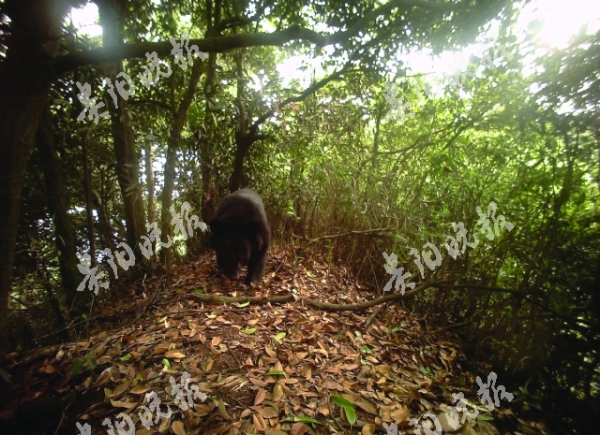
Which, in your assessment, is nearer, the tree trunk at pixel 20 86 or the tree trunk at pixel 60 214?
the tree trunk at pixel 20 86

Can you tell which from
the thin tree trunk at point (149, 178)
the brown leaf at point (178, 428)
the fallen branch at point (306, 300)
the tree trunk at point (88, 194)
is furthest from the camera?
the thin tree trunk at point (149, 178)

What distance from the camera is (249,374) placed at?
225 centimetres

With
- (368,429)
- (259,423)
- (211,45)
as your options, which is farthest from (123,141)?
(368,429)

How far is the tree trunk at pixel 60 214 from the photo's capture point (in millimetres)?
3049

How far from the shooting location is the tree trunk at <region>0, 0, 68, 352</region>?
78.1 inches

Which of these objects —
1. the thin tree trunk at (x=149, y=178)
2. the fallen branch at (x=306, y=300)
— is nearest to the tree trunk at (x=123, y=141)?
the thin tree trunk at (x=149, y=178)

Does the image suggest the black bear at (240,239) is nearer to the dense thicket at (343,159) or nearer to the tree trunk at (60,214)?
the dense thicket at (343,159)

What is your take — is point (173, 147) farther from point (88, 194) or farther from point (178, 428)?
point (178, 428)

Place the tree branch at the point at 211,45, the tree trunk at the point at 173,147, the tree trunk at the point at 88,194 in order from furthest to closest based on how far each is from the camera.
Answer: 1. the tree trunk at the point at 173,147
2. the tree trunk at the point at 88,194
3. the tree branch at the point at 211,45

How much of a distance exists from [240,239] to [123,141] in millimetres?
1891

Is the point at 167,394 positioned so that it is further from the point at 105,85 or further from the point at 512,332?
the point at 105,85

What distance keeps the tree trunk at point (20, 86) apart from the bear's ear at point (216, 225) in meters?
1.98

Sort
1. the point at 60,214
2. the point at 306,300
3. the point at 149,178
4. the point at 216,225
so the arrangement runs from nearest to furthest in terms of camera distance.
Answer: the point at 60,214 → the point at 306,300 → the point at 216,225 → the point at 149,178

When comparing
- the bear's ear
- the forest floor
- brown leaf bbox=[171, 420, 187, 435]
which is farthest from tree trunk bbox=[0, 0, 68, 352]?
the bear's ear
